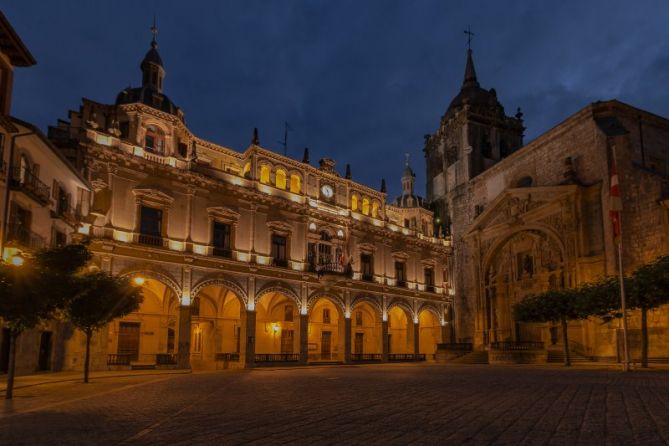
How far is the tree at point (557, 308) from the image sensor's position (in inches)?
1142

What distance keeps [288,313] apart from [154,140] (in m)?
17.1

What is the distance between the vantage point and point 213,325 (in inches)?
1529

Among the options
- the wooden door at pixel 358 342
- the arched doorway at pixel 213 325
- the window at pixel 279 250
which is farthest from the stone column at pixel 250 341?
the wooden door at pixel 358 342

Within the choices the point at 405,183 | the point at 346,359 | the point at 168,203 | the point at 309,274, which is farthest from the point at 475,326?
the point at 168,203

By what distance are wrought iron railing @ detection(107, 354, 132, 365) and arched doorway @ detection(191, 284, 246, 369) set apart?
21.2 feet

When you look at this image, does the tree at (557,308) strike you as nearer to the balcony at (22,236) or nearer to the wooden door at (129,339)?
the wooden door at (129,339)

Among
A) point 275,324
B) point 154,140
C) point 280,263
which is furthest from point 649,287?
point 154,140

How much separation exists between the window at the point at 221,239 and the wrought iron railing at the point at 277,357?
7357mm

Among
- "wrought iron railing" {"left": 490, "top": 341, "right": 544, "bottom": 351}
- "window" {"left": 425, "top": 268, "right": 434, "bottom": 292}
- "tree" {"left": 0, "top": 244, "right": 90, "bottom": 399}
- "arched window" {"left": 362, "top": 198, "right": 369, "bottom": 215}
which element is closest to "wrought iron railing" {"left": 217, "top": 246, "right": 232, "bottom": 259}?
"arched window" {"left": 362, "top": 198, "right": 369, "bottom": 215}

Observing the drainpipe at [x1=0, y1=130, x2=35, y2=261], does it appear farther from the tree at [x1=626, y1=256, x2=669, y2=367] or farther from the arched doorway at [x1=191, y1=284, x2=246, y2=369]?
the tree at [x1=626, y1=256, x2=669, y2=367]

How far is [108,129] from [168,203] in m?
5.71

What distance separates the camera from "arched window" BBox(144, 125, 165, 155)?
1368 inches

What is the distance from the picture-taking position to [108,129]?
108ft

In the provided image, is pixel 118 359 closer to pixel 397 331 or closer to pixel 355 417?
pixel 397 331
